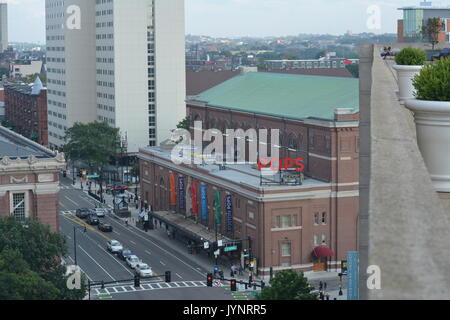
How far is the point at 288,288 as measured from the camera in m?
39.5

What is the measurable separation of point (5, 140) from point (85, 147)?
44.5 m

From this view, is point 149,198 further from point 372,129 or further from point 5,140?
point 372,129

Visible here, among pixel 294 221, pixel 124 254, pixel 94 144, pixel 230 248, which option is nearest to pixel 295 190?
pixel 294 221

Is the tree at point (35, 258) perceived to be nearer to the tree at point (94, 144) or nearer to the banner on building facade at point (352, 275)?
the banner on building facade at point (352, 275)

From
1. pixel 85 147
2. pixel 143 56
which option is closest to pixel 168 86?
pixel 143 56

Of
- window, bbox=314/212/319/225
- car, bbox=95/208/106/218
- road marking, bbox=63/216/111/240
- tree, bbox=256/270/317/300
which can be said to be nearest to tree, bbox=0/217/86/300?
tree, bbox=256/270/317/300

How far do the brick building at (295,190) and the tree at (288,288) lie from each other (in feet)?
67.0

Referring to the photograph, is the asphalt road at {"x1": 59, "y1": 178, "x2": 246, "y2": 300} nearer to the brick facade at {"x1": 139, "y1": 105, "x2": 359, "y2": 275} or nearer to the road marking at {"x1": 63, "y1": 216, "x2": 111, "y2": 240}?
the road marking at {"x1": 63, "y1": 216, "x2": 111, "y2": 240}

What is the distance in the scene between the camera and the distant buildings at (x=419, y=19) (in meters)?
33.3

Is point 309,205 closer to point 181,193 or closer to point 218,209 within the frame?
point 218,209

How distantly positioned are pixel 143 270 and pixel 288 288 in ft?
71.6

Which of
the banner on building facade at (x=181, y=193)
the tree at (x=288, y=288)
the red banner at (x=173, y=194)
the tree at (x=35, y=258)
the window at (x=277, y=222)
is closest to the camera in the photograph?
the tree at (x=288, y=288)

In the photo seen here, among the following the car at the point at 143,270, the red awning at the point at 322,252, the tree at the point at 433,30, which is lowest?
the car at the point at 143,270

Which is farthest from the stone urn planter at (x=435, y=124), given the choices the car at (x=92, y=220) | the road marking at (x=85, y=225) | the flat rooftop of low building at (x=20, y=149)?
the car at (x=92, y=220)
